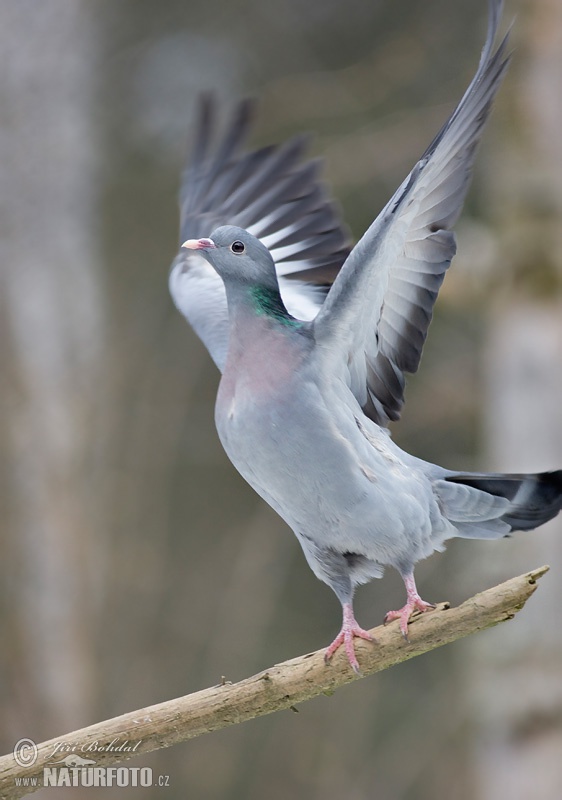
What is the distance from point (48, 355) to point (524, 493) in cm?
521

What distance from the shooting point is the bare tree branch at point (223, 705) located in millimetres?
2998

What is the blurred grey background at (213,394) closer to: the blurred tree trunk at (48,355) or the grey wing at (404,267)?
the blurred tree trunk at (48,355)

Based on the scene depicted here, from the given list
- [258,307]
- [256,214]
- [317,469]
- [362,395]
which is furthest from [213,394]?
[317,469]

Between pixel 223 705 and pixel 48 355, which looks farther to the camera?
pixel 48 355

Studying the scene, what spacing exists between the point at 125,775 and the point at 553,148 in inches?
176

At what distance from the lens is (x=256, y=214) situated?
443 centimetres

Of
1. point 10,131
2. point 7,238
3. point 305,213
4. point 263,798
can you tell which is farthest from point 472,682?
point 10,131

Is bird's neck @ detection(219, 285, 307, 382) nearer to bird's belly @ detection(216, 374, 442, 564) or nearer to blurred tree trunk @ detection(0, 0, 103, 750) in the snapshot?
bird's belly @ detection(216, 374, 442, 564)

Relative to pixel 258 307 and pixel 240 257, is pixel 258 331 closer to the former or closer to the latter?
pixel 258 307

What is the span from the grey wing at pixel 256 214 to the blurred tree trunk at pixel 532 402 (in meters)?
2.19

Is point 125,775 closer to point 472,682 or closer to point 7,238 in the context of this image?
point 472,682

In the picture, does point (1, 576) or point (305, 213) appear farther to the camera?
point (1, 576)

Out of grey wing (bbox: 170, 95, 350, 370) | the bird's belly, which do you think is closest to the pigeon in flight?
the bird's belly

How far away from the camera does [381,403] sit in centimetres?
317
